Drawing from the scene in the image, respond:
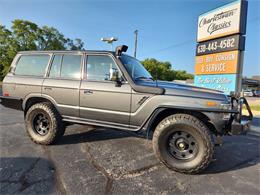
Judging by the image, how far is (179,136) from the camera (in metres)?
3.08

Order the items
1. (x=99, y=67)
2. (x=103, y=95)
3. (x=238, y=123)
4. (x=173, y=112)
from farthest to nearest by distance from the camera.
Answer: (x=99, y=67) → (x=103, y=95) → (x=173, y=112) → (x=238, y=123)

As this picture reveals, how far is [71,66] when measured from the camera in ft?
12.4

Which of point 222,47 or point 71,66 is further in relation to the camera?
point 222,47

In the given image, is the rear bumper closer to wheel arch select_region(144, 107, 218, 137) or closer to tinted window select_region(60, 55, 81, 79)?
tinted window select_region(60, 55, 81, 79)

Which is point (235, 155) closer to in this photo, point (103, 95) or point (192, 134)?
point (192, 134)

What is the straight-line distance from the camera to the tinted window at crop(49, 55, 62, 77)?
3.85 m

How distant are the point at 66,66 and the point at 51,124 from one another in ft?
4.25

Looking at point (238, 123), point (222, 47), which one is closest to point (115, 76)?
point (238, 123)

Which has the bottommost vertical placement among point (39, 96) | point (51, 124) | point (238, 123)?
point (51, 124)

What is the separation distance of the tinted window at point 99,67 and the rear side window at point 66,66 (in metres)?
0.27

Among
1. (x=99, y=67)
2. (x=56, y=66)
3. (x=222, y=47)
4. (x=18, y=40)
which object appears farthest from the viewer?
(x=18, y=40)

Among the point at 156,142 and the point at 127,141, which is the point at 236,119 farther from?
the point at 127,141

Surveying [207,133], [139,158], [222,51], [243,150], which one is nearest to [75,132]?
[139,158]

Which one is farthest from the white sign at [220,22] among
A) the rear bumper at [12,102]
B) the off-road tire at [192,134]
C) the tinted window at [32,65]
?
the rear bumper at [12,102]
